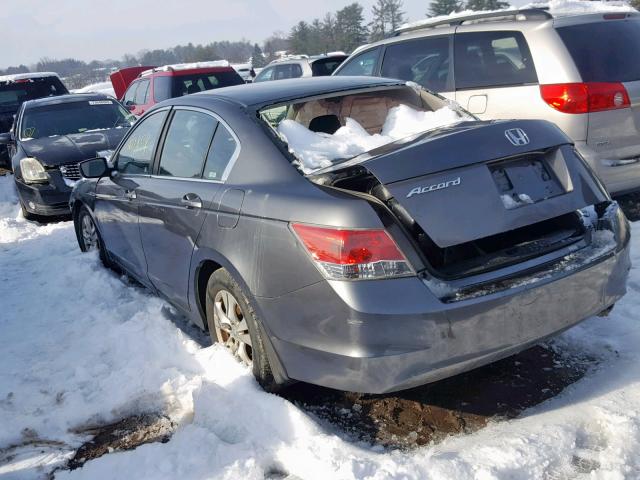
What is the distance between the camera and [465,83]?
6125mm

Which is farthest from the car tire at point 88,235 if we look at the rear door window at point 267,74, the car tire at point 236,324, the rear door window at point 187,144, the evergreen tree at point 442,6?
the evergreen tree at point 442,6

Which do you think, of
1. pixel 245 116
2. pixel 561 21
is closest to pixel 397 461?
pixel 245 116

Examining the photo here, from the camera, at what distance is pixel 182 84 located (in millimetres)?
12617

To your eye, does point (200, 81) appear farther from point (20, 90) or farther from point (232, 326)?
point (232, 326)

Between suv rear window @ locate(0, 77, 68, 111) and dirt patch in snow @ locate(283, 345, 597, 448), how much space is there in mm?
13528

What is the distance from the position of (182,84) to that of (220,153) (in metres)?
9.88

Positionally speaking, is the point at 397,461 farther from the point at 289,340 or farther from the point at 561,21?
the point at 561,21

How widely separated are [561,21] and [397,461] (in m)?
4.38

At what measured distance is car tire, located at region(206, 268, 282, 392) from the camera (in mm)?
3047

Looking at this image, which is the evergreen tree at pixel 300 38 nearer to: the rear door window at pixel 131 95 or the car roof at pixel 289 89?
the rear door window at pixel 131 95

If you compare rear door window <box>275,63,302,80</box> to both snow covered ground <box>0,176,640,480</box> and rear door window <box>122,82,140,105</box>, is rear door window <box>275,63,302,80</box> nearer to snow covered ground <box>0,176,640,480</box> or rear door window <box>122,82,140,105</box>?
rear door window <box>122,82,140,105</box>

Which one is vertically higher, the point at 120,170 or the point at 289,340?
the point at 120,170

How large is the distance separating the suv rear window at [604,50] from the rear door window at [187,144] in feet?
10.8

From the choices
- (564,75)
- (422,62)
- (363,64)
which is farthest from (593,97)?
(363,64)
